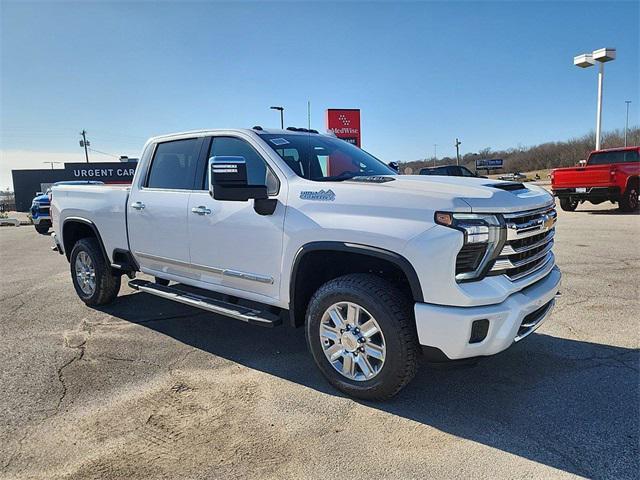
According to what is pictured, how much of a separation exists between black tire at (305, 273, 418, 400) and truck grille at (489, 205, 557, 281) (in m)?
0.63

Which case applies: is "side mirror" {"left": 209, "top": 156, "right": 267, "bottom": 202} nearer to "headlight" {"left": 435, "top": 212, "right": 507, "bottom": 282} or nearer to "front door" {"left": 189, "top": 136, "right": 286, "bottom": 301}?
"front door" {"left": 189, "top": 136, "right": 286, "bottom": 301}

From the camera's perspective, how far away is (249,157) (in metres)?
4.11

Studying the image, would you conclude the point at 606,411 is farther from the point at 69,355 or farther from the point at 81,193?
the point at 81,193

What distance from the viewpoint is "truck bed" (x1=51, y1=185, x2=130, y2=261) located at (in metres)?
5.22

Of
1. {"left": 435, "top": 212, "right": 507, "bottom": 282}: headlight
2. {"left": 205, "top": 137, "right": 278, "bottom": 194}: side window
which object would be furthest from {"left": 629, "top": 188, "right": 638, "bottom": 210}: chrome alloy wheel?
{"left": 205, "top": 137, "right": 278, "bottom": 194}: side window

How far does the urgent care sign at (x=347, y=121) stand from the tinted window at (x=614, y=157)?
955 cm

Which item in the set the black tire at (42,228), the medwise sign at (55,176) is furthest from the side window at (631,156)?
the medwise sign at (55,176)

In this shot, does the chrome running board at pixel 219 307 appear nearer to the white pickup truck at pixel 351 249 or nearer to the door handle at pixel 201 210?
the white pickup truck at pixel 351 249

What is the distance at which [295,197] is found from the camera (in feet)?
11.8

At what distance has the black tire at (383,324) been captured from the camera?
3.07 meters

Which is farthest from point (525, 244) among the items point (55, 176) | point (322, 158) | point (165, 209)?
point (55, 176)

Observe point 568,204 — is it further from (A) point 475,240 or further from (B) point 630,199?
(A) point 475,240

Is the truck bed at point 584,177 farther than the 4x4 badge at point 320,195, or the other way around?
the truck bed at point 584,177

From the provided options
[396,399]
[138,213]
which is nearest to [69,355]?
[138,213]
